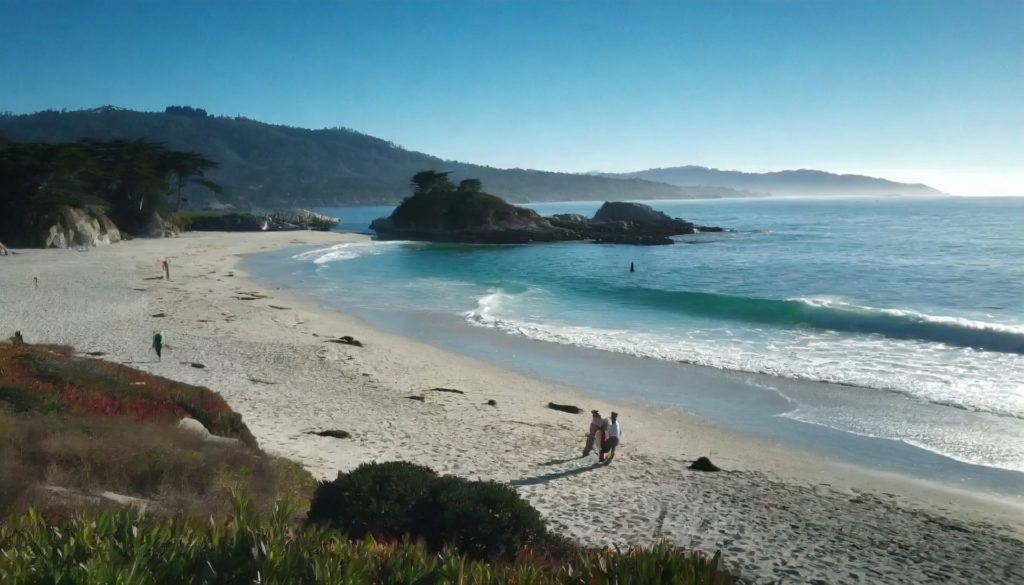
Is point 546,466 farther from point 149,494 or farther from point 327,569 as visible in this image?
point 327,569

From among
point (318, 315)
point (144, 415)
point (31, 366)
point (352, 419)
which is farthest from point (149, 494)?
point (318, 315)

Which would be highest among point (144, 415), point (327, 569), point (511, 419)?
point (327, 569)

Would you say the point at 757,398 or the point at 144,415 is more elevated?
the point at 144,415

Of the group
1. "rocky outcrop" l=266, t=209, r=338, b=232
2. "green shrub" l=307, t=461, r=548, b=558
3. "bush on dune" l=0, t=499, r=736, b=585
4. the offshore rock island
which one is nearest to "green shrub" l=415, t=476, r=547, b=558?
"green shrub" l=307, t=461, r=548, b=558

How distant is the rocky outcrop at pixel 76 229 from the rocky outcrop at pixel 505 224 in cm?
3107

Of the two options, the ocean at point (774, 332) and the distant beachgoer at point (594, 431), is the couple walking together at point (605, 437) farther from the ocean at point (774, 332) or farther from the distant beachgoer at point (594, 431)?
the ocean at point (774, 332)

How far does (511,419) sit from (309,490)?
245 inches

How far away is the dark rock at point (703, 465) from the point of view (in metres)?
11.3

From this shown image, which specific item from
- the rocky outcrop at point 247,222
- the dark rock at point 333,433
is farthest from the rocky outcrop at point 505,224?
the dark rock at point 333,433

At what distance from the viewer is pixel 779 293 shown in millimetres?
33625

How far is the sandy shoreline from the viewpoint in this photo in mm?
8219

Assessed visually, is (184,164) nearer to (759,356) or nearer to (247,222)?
(247,222)

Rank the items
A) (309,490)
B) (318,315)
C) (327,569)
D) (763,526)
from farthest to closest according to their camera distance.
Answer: (318,315) < (763,526) < (309,490) < (327,569)

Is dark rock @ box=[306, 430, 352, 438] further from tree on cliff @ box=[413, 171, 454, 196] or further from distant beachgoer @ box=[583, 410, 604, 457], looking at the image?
tree on cliff @ box=[413, 171, 454, 196]
